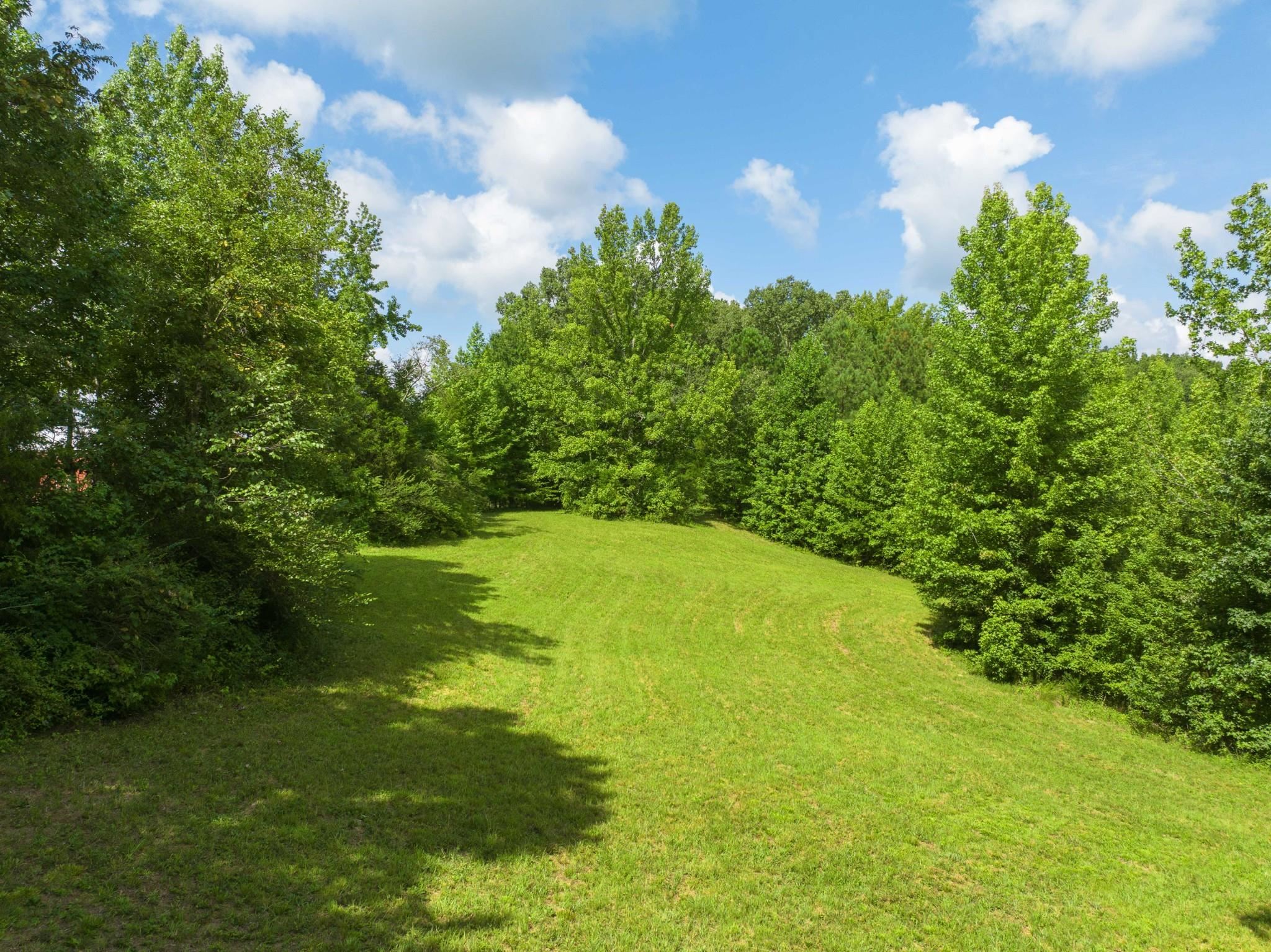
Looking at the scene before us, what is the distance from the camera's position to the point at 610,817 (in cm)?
854

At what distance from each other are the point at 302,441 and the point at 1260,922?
15.3 meters

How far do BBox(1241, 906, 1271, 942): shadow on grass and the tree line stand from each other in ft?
23.9

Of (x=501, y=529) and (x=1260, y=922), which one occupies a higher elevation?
(x=501, y=529)

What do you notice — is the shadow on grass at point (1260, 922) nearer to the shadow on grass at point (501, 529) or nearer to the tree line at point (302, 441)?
the tree line at point (302, 441)

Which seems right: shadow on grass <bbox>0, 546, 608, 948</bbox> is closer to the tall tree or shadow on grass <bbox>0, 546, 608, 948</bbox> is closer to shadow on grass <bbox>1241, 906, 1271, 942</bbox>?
shadow on grass <bbox>1241, 906, 1271, 942</bbox>

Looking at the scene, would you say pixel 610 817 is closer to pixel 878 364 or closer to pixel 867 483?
pixel 867 483

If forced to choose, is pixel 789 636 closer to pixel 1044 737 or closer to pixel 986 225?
pixel 1044 737

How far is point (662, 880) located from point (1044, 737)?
1136cm

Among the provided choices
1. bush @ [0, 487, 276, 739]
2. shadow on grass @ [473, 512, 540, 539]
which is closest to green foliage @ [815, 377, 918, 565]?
shadow on grass @ [473, 512, 540, 539]

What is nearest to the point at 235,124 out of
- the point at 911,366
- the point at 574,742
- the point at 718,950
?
the point at 574,742

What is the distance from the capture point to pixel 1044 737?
14.2m

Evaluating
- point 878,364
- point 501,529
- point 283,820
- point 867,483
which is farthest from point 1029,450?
point 878,364

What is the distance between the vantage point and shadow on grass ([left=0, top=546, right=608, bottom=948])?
5488 millimetres

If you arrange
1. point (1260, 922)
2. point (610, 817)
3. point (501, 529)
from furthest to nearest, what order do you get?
1. point (501, 529)
2. point (610, 817)
3. point (1260, 922)
